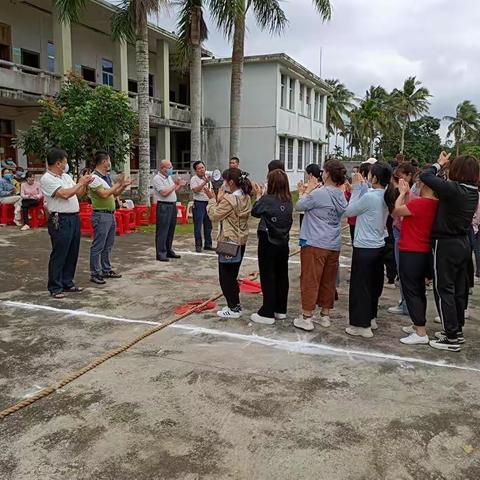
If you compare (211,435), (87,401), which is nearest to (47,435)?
(87,401)

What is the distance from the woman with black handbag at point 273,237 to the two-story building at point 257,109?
66.8 ft

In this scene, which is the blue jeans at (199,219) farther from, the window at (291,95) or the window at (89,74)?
the window at (291,95)

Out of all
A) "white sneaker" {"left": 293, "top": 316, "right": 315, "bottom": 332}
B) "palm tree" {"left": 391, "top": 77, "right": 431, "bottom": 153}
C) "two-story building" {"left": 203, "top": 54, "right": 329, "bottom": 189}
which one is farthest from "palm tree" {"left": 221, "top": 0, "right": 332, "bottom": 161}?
"palm tree" {"left": 391, "top": 77, "right": 431, "bottom": 153}

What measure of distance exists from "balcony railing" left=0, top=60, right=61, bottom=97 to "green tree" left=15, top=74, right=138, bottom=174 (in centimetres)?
319

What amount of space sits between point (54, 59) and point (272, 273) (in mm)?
16068

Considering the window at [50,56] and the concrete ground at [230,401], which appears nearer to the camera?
the concrete ground at [230,401]

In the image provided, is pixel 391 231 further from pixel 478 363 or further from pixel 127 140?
pixel 127 140

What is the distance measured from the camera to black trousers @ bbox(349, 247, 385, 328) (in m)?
4.39

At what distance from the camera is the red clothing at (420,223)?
165 inches

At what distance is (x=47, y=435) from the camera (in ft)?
9.07

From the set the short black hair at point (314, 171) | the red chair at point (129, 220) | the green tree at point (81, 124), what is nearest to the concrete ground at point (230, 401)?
the short black hair at point (314, 171)

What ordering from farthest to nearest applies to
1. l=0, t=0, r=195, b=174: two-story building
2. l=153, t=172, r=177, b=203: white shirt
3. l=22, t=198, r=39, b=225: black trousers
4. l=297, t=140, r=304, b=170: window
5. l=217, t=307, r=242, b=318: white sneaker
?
l=297, t=140, r=304, b=170: window < l=0, t=0, r=195, b=174: two-story building < l=22, t=198, r=39, b=225: black trousers < l=153, t=172, r=177, b=203: white shirt < l=217, t=307, r=242, b=318: white sneaker

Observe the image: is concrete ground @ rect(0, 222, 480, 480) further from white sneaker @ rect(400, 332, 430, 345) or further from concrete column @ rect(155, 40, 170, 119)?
concrete column @ rect(155, 40, 170, 119)

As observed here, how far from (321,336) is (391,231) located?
1950mm
